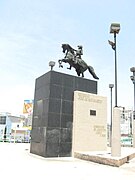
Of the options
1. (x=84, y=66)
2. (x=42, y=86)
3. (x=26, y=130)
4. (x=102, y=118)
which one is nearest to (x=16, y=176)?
(x=42, y=86)

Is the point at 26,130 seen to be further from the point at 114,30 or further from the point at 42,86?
the point at 114,30

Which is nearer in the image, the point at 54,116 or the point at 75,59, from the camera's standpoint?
the point at 54,116

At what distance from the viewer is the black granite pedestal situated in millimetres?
13125

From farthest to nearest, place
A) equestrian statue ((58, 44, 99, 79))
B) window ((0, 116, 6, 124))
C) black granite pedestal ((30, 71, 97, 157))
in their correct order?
window ((0, 116, 6, 124)) → equestrian statue ((58, 44, 99, 79)) → black granite pedestal ((30, 71, 97, 157))

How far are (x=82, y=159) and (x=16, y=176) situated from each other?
5.60 m

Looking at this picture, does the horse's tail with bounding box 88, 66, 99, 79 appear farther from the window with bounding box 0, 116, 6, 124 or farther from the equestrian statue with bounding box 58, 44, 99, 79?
the window with bounding box 0, 116, 6, 124

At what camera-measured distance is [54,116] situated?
44.1ft

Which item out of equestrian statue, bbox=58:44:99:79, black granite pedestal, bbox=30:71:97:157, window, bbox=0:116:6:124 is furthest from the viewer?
window, bbox=0:116:6:124

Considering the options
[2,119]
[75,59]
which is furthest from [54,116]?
[2,119]

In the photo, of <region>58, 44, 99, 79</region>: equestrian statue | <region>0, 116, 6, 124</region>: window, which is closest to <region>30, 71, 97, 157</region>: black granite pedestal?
<region>58, 44, 99, 79</region>: equestrian statue

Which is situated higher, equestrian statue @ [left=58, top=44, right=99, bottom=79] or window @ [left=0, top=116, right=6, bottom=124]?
equestrian statue @ [left=58, top=44, right=99, bottom=79]

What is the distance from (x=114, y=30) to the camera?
12641mm

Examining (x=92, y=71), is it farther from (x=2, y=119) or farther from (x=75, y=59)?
(x=2, y=119)

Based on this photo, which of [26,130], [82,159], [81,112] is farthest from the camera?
[26,130]
